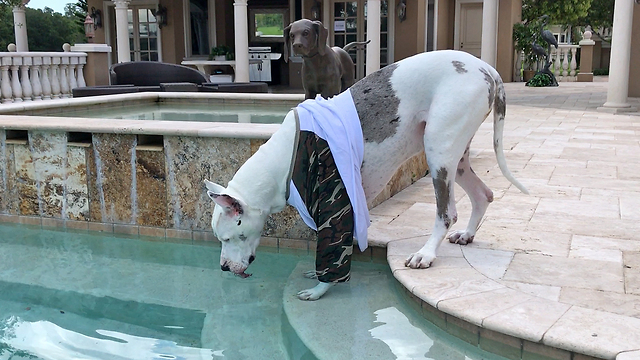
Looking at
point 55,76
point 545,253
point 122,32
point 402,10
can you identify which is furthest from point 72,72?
point 402,10

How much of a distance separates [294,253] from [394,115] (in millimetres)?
1166

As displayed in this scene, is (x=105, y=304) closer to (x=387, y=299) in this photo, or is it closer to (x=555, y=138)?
(x=387, y=299)

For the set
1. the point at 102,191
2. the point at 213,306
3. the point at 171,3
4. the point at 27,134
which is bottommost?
the point at 213,306

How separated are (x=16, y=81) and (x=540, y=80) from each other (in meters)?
12.6

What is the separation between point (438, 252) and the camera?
10.6 feet

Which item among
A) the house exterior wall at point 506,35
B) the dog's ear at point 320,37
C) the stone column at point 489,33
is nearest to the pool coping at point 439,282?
the dog's ear at point 320,37

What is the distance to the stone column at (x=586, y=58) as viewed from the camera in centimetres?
1859

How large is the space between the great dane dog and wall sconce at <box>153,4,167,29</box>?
1444 cm

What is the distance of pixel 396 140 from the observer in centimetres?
296

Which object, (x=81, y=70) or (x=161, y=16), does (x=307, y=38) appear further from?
(x=161, y=16)

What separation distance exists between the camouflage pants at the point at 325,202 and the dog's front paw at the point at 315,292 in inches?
4.2

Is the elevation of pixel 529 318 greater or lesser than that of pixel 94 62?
lesser

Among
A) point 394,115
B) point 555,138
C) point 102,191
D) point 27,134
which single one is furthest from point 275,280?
point 555,138

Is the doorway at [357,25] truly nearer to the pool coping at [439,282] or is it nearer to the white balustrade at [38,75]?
the white balustrade at [38,75]
